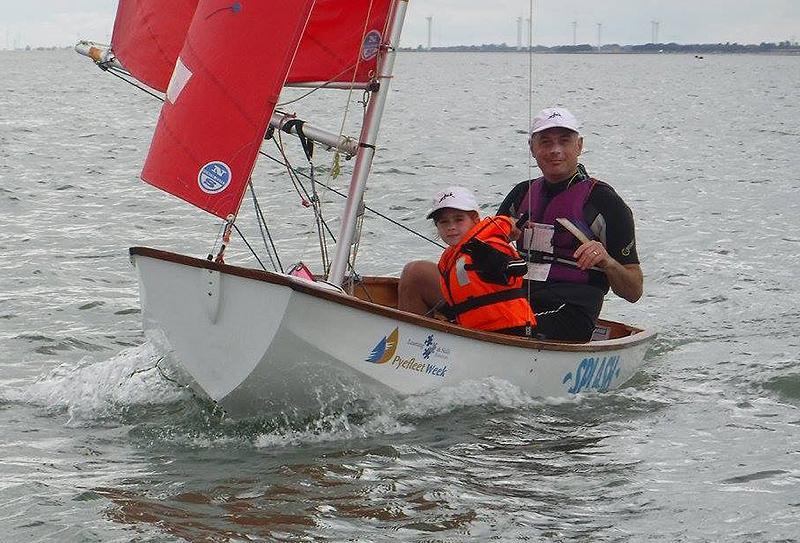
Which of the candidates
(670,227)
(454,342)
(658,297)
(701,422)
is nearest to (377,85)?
(454,342)

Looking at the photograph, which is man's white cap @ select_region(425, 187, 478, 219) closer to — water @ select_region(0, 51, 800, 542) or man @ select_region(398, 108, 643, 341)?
man @ select_region(398, 108, 643, 341)

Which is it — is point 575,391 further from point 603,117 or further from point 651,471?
point 603,117

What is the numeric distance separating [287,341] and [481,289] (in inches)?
47.6

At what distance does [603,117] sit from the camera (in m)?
33.0

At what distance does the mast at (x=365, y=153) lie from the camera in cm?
555

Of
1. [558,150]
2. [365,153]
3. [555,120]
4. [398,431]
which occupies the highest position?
[555,120]

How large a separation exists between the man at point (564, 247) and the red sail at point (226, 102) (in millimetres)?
1427

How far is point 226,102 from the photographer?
523cm

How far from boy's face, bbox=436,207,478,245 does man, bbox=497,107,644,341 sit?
0.59m

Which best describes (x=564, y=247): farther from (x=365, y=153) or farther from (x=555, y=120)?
(x=365, y=153)

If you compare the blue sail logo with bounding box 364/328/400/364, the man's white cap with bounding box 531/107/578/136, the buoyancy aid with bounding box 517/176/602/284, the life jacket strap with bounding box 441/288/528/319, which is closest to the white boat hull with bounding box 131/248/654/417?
the blue sail logo with bounding box 364/328/400/364

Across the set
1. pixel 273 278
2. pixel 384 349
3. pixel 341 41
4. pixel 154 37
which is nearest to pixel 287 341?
pixel 273 278

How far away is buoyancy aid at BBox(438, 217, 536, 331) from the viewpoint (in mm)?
5824

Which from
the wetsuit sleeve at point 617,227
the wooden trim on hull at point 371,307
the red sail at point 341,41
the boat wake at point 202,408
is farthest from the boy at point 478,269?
the red sail at point 341,41
